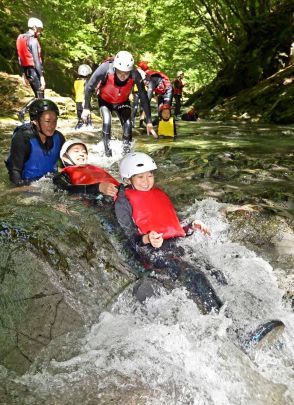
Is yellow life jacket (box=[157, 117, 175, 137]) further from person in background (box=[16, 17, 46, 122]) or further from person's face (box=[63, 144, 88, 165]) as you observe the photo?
person's face (box=[63, 144, 88, 165])

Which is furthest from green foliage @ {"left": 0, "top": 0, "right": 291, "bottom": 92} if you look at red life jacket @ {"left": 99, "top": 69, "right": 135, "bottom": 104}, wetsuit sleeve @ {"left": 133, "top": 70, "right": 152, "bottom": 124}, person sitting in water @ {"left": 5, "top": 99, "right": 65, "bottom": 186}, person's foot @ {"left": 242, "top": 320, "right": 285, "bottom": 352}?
person's foot @ {"left": 242, "top": 320, "right": 285, "bottom": 352}

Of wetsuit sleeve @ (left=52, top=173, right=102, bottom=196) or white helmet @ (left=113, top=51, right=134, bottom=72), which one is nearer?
wetsuit sleeve @ (left=52, top=173, right=102, bottom=196)

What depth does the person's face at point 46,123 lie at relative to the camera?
203 inches

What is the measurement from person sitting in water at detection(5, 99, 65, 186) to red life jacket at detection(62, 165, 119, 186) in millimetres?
370

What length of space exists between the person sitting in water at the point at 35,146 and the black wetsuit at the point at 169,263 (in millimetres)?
1485

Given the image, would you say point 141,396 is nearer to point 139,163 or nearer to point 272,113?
point 139,163

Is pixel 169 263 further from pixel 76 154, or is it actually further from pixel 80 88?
pixel 80 88

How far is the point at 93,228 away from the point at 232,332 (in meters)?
1.72

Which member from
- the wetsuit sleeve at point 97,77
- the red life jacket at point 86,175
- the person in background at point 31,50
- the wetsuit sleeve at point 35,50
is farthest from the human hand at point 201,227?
the wetsuit sleeve at point 35,50

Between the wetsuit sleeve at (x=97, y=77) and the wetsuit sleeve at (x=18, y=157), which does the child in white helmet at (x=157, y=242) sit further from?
the wetsuit sleeve at (x=97, y=77)

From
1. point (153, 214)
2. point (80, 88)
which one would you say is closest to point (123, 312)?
point (153, 214)

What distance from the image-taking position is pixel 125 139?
8109 millimetres

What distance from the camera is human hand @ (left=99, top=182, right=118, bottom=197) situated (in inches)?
186

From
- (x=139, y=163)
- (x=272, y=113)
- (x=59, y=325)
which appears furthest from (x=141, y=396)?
(x=272, y=113)
